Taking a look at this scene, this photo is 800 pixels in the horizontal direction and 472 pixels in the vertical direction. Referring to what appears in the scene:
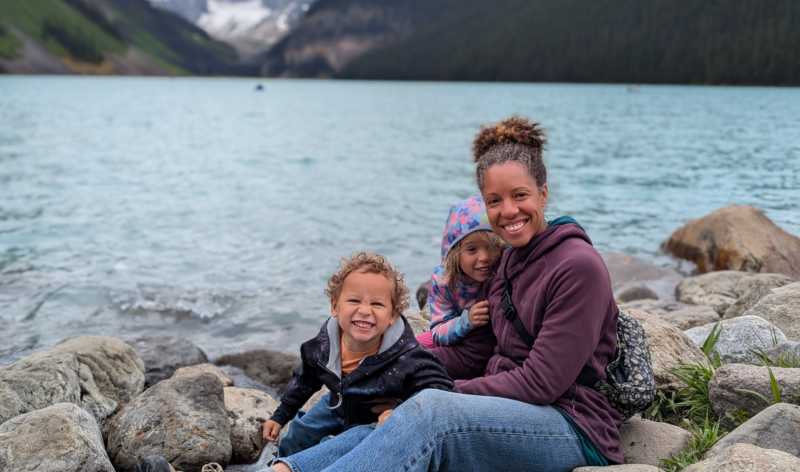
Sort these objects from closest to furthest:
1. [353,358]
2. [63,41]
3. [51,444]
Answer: [353,358], [51,444], [63,41]

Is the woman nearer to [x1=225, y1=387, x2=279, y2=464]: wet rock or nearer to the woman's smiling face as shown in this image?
the woman's smiling face

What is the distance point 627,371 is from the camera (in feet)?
9.92

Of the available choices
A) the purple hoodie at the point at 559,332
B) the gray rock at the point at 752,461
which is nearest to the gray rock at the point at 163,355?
the purple hoodie at the point at 559,332

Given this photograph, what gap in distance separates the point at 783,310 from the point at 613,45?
126m

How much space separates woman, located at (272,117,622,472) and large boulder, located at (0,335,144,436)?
260 centimetres


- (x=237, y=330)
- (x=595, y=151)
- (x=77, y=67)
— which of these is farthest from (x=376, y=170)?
(x=77, y=67)

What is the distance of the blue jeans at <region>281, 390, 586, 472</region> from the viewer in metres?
2.70

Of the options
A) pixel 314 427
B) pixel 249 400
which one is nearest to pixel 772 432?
pixel 314 427

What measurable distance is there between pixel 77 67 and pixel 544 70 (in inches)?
4302

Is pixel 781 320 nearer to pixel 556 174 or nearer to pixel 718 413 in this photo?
pixel 718 413

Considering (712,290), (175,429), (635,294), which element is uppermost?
(175,429)

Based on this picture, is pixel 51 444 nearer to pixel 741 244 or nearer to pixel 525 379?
pixel 525 379

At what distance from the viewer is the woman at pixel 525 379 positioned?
2725 mm

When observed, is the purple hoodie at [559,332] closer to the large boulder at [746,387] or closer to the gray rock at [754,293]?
the large boulder at [746,387]
